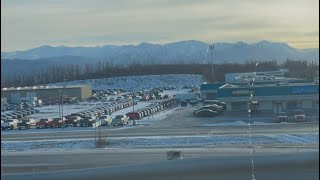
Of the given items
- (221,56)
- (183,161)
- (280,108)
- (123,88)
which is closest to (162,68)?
(123,88)

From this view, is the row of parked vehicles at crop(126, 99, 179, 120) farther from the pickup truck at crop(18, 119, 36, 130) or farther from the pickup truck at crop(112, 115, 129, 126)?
the pickup truck at crop(18, 119, 36, 130)

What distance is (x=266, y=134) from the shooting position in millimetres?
9352

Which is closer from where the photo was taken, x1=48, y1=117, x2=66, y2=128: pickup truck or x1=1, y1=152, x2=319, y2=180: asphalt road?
x1=1, y1=152, x2=319, y2=180: asphalt road

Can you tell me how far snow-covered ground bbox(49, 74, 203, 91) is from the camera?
34.0 meters

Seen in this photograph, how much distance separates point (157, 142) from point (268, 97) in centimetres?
353

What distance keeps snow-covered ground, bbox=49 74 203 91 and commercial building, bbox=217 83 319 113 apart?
765 inches

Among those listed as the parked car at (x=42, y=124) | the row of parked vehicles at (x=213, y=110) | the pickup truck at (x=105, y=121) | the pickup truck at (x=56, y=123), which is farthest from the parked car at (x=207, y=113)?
the parked car at (x=42, y=124)

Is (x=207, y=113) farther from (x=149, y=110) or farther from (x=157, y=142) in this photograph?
(x=157, y=142)

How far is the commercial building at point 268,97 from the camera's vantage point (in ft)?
11.5

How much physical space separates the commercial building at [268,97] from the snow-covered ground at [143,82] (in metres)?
19.4

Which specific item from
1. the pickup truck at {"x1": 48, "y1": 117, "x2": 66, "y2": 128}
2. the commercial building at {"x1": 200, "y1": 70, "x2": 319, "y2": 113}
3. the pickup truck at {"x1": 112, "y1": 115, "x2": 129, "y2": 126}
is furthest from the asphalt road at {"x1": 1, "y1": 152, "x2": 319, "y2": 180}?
the pickup truck at {"x1": 48, "y1": 117, "x2": 66, "y2": 128}

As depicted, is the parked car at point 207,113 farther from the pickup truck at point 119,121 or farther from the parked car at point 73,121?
the parked car at point 73,121

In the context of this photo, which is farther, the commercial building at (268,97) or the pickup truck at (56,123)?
the pickup truck at (56,123)

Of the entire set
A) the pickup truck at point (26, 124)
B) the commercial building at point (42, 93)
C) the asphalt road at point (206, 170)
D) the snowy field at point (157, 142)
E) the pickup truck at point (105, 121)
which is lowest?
the pickup truck at point (26, 124)
